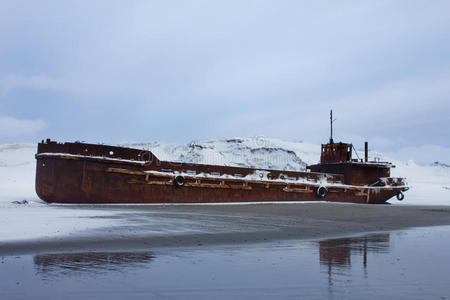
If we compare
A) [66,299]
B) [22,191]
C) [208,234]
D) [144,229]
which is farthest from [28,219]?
[22,191]

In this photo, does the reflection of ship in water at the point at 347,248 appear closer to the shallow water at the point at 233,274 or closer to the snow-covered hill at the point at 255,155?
the shallow water at the point at 233,274

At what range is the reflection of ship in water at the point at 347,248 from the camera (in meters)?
5.54

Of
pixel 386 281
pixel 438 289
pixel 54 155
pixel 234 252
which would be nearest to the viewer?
pixel 438 289

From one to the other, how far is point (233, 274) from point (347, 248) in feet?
9.21

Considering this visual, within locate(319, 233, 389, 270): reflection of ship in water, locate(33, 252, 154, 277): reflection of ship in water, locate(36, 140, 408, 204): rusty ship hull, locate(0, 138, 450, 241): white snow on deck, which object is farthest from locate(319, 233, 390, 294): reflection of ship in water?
locate(0, 138, 450, 241): white snow on deck

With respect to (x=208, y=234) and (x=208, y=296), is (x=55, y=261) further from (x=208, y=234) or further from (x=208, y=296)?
(x=208, y=234)

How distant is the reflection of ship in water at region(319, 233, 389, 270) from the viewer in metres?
5.54

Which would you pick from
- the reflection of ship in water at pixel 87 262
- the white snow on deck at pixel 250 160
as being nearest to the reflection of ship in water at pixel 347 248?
the reflection of ship in water at pixel 87 262

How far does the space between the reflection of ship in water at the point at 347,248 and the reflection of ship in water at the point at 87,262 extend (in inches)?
90.3

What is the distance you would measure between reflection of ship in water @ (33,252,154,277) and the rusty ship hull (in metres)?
10.9

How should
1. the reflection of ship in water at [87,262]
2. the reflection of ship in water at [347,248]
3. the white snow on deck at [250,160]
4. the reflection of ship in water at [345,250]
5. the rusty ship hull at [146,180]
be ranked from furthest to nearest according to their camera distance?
1. the white snow on deck at [250,160]
2. the rusty ship hull at [146,180]
3. the reflection of ship in water at [347,248]
4. the reflection of ship in water at [345,250]
5. the reflection of ship in water at [87,262]

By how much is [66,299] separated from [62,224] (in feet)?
18.2

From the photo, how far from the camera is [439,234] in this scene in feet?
30.5

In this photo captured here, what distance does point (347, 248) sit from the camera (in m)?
6.82
